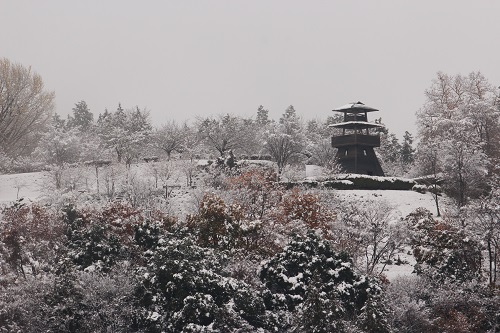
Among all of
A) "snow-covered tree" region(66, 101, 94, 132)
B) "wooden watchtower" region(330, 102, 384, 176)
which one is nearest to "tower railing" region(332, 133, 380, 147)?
"wooden watchtower" region(330, 102, 384, 176)

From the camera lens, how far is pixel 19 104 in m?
53.9

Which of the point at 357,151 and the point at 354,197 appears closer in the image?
the point at 354,197

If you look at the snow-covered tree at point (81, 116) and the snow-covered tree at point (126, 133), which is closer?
the snow-covered tree at point (126, 133)

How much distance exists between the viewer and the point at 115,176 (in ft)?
173

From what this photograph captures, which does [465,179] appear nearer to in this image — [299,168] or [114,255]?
[299,168]

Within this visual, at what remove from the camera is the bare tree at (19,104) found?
174 feet

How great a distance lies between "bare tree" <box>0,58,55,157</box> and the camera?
53.1m

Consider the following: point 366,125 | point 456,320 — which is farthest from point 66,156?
point 456,320

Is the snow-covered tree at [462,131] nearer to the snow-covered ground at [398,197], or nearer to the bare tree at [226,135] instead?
the snow-covered ground at [398,197]

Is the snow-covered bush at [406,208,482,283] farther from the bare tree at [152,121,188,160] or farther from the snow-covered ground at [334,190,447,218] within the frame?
the bare tree at [152,121,188,160]

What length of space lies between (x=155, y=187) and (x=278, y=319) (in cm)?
3043

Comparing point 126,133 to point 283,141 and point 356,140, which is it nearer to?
point 283,141

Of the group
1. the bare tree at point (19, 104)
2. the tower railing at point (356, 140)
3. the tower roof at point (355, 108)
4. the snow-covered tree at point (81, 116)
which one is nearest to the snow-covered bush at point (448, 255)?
the tower railing at point (356, 140)

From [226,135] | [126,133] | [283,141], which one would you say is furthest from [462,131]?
[126,133]
